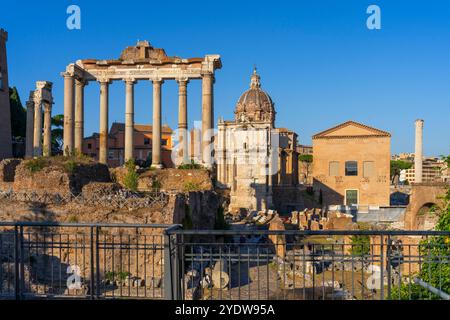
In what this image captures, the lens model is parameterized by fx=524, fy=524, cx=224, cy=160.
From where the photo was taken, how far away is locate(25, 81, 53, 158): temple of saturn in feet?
115

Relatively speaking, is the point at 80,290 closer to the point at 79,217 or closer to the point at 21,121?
the point at 79,217

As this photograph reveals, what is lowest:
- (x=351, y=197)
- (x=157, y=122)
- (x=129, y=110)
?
(x=351, y=197)

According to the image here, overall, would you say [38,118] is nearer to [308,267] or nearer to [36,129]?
[36,129]

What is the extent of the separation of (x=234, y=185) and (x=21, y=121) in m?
21.4

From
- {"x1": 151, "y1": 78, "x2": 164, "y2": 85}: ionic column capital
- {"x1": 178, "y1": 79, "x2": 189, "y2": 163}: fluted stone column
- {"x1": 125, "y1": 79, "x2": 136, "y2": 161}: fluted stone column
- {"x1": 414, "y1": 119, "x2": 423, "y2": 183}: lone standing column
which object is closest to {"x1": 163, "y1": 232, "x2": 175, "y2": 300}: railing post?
{"x1": 178, "y1": 79, "x2": 189, "y2": 163}: fluted stone column

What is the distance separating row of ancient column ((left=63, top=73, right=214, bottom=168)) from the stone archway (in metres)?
12.8

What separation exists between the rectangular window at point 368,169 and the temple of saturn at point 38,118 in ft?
103

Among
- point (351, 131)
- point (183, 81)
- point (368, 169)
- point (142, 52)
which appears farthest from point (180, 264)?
point (368, 169)

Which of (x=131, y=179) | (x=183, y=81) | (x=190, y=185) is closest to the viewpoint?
(x=131, y=179)

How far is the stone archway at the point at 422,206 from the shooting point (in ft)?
67.8

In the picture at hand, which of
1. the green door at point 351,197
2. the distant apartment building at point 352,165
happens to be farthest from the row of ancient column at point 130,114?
the green door at point 351,197

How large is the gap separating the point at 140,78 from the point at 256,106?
33625 mm

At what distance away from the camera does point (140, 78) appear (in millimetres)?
32625

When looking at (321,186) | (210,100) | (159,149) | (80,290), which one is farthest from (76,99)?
(321,186)
